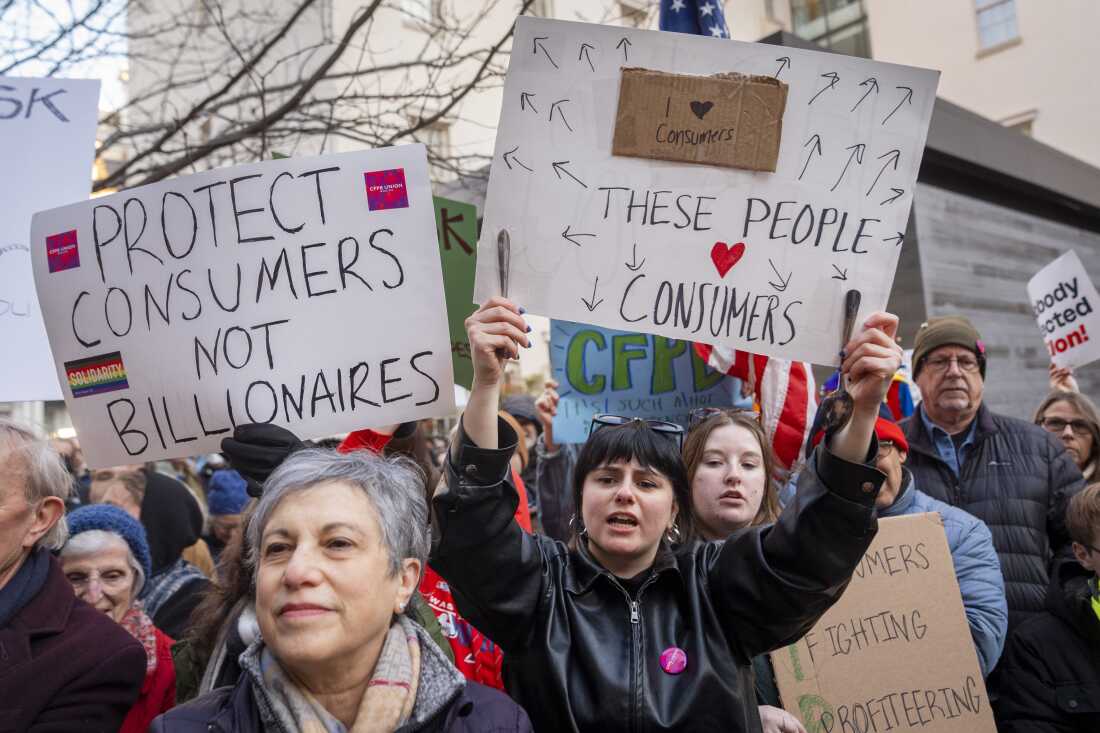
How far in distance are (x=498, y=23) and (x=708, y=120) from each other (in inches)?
466

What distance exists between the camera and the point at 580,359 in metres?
4.13

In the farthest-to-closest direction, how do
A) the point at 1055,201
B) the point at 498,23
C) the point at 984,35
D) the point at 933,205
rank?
1. the point at 984,35
2. the point at 498,23
3. the point at 1055,201
4. the point at 933,205

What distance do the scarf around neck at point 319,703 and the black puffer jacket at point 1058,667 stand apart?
201 cm

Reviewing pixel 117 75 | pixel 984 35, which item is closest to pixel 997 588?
pixel 117 75

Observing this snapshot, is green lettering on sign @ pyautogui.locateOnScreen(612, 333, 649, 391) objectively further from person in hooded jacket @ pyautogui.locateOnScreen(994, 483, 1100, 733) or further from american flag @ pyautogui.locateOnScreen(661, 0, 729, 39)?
person in hooded jacket @ pyautogui.locateOnScreen(994, 483, 1100, 733)

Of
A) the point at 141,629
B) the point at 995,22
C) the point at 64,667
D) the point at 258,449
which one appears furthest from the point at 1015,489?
the point at 995,22

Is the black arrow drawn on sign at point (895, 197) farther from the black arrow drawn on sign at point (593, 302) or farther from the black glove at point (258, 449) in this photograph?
the black glove at point (258, 449)

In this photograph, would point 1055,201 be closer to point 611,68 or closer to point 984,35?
point 611,68

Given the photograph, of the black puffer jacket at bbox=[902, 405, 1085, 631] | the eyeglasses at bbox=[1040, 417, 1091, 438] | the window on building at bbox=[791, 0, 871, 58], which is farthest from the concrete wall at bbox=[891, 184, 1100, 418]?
the window on building at bbox=[791, 0, 871, 58]

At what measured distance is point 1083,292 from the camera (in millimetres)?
4934

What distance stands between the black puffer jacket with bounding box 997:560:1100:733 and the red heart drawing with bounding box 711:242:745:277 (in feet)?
5.12

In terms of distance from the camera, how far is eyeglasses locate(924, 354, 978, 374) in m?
3.62

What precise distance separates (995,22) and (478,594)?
66.6ft

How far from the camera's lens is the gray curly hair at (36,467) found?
6.95ft
